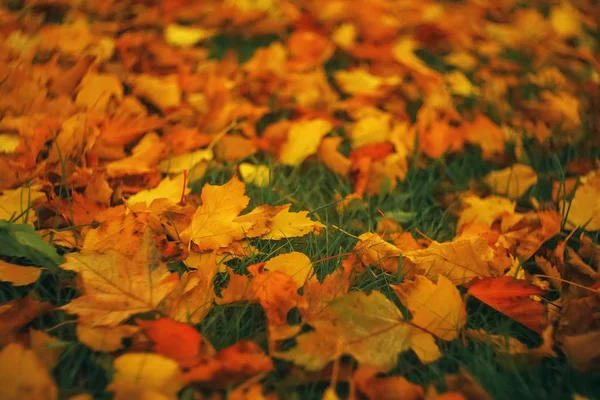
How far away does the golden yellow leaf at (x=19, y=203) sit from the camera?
1.08m

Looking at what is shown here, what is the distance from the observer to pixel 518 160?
1.48 m

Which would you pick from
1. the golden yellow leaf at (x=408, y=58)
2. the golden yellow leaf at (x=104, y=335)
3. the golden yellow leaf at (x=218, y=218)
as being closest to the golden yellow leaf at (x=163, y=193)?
the golden yellow leaf at (x=218, y=218)

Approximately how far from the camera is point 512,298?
99cm

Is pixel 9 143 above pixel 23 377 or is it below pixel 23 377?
above

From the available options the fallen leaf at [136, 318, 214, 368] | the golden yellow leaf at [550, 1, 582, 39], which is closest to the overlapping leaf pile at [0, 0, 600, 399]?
the fallen leaf at [136, 318, 214, 368]

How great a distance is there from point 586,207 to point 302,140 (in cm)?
73

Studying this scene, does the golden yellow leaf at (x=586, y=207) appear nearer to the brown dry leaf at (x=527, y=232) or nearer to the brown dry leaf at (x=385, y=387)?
the brown dry leaf at (x=527, y=232)

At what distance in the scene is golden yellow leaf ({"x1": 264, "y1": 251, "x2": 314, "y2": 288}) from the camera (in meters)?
1.00

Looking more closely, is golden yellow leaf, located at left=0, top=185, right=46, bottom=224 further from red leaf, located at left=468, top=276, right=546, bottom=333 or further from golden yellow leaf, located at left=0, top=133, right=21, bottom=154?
red leaf, located at left=468, top=276, right=546, bottom=333

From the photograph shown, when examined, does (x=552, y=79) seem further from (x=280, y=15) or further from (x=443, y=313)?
(x=443, y=313)

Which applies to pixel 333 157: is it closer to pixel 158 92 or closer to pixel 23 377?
pixel 158 92

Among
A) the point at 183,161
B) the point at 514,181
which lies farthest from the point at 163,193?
the point at 514,181

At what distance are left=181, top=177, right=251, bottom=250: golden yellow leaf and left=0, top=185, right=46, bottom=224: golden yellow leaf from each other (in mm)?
333

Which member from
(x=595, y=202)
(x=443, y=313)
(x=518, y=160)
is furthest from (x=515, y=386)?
(x=518, y=160)
